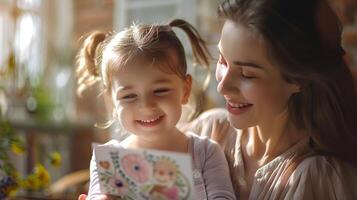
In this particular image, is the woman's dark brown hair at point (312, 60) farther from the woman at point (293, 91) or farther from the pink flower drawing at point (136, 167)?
the pink flower drawing at point (136, 167)

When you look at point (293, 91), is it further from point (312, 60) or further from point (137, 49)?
point (137, 49)

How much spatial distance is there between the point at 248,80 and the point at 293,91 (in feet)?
0.40

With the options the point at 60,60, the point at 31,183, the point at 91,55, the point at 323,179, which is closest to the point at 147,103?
the point at 91,55

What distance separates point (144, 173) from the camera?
1043 millimetres

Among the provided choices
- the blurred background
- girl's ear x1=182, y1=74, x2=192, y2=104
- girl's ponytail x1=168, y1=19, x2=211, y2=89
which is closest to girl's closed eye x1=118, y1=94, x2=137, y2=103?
girl's ear x1=182, y1=74, x2=192, y2=104

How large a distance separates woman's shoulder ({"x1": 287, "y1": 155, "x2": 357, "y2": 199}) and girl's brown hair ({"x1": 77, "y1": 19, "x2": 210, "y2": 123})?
34 cm

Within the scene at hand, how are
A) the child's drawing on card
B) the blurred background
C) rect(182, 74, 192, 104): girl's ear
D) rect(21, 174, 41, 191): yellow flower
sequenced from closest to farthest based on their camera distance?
the child's drawing on card
rect(182, 74, 192, 104): girl's ear
rect(21, 174, 41, 191): yellow flower
the blurred background

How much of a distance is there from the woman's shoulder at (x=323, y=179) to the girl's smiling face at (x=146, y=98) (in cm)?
30

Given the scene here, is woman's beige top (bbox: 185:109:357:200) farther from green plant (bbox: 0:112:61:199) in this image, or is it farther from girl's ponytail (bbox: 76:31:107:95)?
green plant (bbox: 0:112:61:199)

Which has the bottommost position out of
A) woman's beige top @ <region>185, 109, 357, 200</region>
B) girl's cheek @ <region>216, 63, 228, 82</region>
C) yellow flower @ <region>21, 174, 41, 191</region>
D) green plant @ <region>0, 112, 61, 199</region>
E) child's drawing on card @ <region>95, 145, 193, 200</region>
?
yellow flower @ <region>21, 174, 41, 191</region>

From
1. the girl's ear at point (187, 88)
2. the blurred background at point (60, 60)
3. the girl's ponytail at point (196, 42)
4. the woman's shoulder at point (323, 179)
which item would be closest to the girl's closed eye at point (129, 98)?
the girl's ear at point (187, 88)

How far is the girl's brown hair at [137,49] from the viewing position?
49.0 inches

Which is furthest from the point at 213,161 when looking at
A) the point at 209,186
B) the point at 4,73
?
the point at 4,73

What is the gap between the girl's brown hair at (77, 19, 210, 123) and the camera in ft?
4.08
